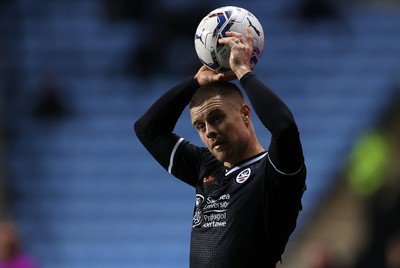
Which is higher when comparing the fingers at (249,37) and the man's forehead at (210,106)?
the fingers at (249,37)

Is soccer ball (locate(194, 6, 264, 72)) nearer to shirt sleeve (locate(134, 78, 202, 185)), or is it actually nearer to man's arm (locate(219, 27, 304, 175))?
man's arm (locate(219, 27, 304, 175))

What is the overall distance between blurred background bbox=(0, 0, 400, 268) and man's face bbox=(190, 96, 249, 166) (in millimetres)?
6118

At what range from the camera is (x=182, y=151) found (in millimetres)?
4305

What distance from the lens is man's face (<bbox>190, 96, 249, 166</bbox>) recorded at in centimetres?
387

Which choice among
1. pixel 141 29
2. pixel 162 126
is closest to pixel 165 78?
pixel 141 29

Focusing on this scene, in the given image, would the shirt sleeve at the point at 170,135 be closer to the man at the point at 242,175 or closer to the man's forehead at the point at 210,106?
the man at the point at 242,175

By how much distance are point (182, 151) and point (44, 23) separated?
7.91 meters

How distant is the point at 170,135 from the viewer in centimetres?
439

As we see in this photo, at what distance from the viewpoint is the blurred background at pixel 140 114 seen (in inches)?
413

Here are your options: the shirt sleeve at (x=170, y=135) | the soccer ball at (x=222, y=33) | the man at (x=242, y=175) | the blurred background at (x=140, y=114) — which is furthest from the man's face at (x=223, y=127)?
the blurred background at (x=140, y=114)

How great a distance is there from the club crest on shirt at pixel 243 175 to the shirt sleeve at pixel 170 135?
1.27 feet

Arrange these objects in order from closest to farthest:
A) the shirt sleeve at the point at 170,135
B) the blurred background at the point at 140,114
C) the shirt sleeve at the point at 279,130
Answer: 1. the shirt sleeve at the point at 279,130
2. the shirt sleeve at the point at 170,135
3. the blurred background at the point at 140,114

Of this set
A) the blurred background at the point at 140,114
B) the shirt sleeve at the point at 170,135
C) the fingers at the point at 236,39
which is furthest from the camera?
the blurred background at the point at 140,114

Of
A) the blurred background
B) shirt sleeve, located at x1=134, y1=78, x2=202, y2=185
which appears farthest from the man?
the blurred background
